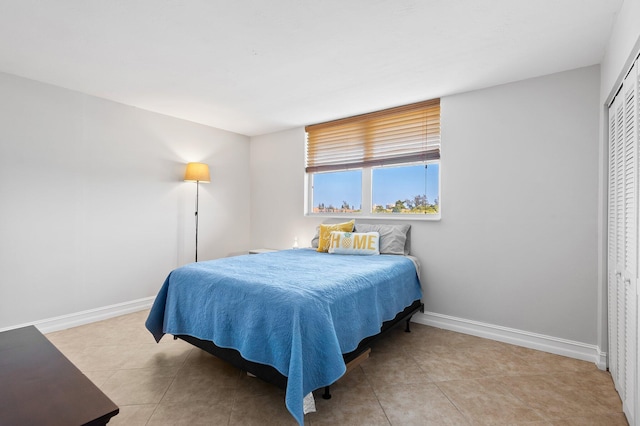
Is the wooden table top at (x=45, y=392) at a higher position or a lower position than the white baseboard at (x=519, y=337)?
higher

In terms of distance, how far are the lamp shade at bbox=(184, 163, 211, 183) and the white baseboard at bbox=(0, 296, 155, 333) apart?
5.24 feet

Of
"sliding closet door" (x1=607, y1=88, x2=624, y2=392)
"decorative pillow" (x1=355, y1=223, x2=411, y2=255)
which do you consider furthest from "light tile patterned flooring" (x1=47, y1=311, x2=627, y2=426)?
"decorative pillow" (x1=355, y1=223, x2=411, y2=255)

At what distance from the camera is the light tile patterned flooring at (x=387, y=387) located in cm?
186

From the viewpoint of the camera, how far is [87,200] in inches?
136

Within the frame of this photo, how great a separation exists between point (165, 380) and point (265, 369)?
88cm

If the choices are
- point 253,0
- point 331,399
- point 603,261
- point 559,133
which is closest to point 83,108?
point 253,0

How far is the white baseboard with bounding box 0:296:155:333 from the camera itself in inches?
124

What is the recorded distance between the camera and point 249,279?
7.32ft

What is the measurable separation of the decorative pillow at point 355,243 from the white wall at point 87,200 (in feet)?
7.07

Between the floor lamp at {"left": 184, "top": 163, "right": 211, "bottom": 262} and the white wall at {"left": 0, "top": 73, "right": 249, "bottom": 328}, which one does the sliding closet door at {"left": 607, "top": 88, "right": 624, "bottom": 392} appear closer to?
the floor lamp at {"left": 184, "top": 163, "right": 211, "bottom": 262}

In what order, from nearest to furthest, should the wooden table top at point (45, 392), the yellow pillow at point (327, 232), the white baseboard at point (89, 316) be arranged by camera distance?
the wooden table top at point (45, 392) → the white baseboard at point (89, 316) → the yellow pillow at point (327, 232)

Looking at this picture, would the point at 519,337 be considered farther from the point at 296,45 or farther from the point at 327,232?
the point at 296,45

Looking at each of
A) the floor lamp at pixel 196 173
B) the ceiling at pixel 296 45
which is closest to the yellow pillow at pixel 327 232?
the ceiling at pixel 296 45

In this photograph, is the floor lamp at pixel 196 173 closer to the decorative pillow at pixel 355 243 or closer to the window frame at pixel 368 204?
the window frame at pixel 368 204
